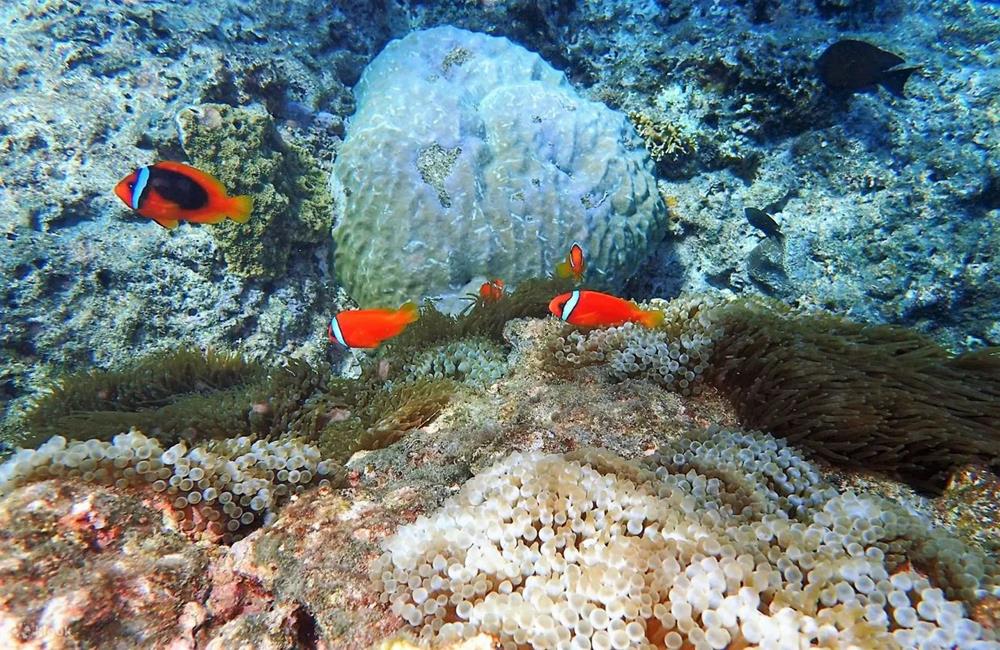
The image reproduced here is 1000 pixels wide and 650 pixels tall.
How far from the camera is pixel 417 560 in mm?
1610

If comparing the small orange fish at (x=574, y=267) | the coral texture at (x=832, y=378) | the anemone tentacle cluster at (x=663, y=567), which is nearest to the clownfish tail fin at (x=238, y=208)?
the coral texture at (x=832, y=378)

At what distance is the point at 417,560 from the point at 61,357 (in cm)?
394

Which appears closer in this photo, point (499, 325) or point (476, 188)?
point (499, 325)

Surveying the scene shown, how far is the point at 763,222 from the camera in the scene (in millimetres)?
4961

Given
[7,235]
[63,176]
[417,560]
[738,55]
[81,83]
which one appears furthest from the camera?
[738,55]

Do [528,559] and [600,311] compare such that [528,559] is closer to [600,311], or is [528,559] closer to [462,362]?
[600,311]

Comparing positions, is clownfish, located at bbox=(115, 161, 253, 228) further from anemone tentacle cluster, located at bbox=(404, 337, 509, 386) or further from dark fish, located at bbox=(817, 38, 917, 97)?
dark fish, located at bbox=(817, 38, 917, 97)

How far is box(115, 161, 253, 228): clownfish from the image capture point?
313cm

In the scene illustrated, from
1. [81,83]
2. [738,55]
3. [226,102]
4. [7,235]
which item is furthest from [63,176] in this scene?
[738,55]

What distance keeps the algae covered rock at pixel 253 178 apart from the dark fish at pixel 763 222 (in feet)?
13.3

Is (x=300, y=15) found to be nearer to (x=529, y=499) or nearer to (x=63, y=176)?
(x=63, y=176)

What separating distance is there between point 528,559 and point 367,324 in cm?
217

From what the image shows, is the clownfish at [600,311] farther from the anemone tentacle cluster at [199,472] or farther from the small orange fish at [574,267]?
the anemone tentacle cluster at [199,472]

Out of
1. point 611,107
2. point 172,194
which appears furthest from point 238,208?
point 611,107
